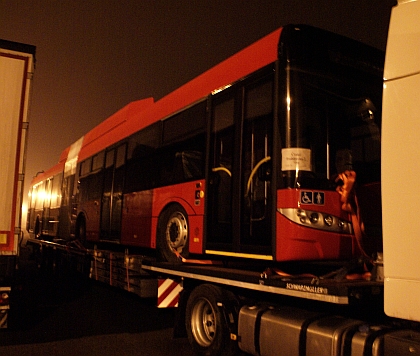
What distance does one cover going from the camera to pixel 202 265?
6.41m

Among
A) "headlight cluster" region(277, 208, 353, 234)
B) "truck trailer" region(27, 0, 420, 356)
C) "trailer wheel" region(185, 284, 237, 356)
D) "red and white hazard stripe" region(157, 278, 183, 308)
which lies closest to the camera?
"truck trailer" region(27, 0, 420, 356)

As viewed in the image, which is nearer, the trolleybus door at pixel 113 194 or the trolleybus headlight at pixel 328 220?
the trolleybus headlight at pixel 328 220

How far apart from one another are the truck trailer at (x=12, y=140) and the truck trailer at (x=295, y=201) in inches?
80.6

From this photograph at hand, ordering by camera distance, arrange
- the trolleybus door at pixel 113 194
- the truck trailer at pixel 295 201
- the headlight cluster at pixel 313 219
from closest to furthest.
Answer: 1. the truck trailer at pixel 295 201
2. the headlight cluster at pixel 313 219
3. the trolleybus door at pixel 113 194

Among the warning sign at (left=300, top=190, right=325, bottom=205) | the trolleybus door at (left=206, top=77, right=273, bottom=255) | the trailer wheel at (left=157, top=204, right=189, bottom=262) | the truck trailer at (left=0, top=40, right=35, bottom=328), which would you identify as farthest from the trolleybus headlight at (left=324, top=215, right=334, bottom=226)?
the truck trailer at (left=0, top=40, right=35, bottom=328)

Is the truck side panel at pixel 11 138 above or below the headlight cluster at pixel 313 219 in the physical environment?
above

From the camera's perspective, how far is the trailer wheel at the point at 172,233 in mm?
7211

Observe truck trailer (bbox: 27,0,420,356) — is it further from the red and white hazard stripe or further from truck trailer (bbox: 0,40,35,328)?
truck trailer (bbox: 0,40,35,328)

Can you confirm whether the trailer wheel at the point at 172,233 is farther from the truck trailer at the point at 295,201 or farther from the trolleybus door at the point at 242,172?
the trolleybus door at the point at 242,172

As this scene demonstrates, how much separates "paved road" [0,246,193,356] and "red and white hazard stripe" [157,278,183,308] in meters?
0.53

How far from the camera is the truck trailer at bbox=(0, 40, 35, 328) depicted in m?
6.07

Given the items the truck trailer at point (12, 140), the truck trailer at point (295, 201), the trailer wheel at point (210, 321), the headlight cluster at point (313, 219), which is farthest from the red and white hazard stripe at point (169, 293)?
the headlight cluster at point (313, 219)

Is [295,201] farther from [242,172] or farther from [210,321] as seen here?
[210,321]

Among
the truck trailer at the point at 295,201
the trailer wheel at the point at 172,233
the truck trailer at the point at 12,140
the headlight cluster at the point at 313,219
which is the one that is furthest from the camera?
the trailer wheel at the point at 172,233
